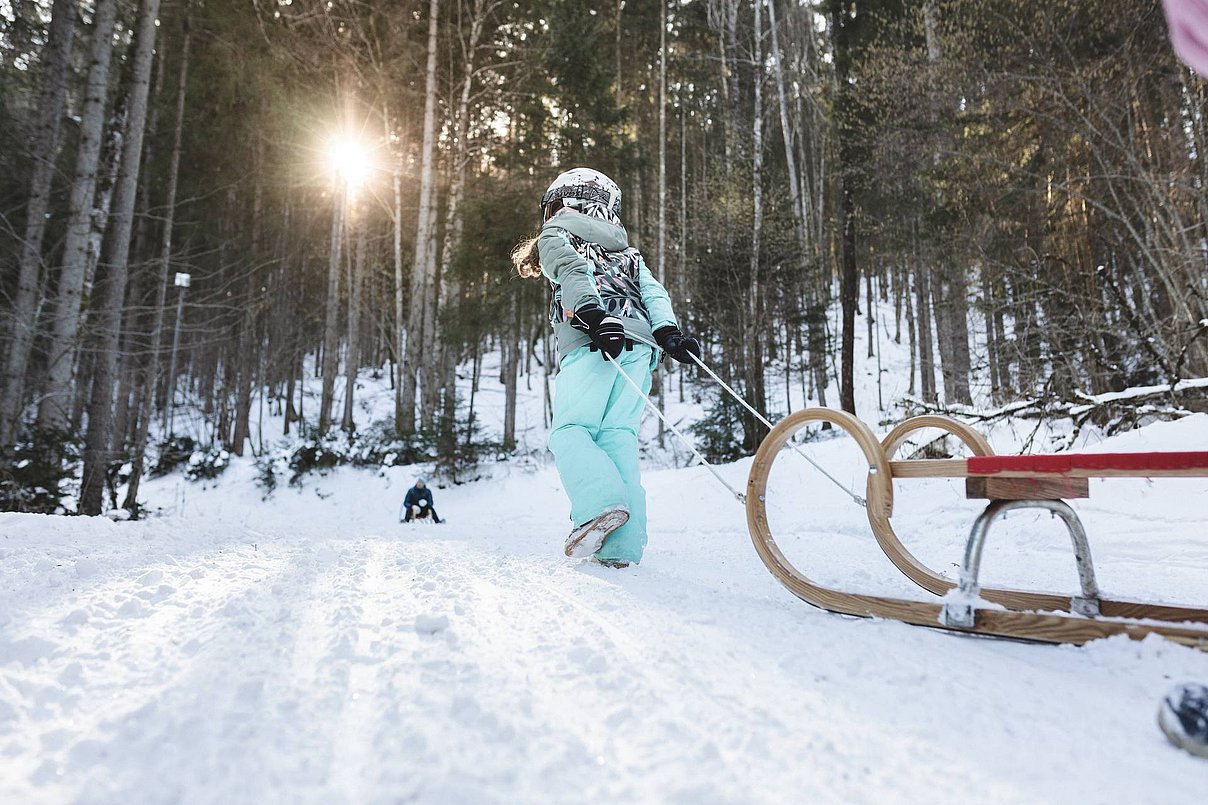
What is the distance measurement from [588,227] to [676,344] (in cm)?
82

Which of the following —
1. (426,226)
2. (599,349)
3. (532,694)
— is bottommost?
(532,694)

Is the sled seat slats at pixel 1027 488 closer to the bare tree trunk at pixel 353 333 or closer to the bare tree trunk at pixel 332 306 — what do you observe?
the bare tree trunk at pixel 332 306

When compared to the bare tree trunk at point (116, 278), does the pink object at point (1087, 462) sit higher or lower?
lower

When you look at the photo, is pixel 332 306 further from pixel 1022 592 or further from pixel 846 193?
pixel 1022 592

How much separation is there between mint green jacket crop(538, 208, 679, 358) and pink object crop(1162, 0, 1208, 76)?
7.93 ft

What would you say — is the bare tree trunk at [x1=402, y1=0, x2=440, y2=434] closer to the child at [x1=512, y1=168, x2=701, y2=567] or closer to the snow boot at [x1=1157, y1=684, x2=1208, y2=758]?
the child at [x1=512, y1=168, x2=701, y2=567]

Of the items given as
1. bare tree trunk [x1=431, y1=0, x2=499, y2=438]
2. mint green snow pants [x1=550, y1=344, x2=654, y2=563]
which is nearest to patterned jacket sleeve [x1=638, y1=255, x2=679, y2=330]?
mint green snow pants [x1=550, y1=344, x2=654, y2=563]

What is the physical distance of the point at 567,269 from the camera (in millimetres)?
3242

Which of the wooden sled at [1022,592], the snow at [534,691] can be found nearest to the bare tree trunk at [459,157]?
the snow at [534,691]

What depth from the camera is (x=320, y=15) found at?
13.6 m

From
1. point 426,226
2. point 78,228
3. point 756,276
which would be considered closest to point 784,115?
point 756,276

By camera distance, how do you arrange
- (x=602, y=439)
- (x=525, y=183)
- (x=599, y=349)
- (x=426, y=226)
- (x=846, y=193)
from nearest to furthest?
(x=599, y=349) → (x=602, y=439) → (x=426, y=226) → (x=846, y=193) → (x=525, y=183)

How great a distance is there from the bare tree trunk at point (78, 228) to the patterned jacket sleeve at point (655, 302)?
26.4 ft

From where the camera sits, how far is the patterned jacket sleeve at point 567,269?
124 inches
